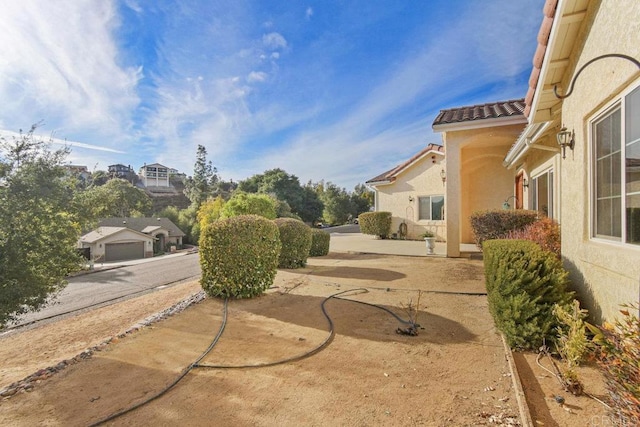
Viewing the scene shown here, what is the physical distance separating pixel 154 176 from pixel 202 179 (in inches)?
1302

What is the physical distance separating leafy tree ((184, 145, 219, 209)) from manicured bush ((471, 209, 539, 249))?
2216 inches

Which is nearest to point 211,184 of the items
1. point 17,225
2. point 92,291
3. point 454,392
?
point 92,291

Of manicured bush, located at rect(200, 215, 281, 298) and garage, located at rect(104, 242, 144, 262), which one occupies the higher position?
manicured bush, located at rect(200, 215, 281, 298)

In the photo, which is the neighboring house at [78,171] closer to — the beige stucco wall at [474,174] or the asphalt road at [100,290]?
the asphalt road at [100,290]

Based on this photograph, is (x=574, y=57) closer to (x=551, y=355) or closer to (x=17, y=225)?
(x=551, y=355)

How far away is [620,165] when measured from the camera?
10.6ft

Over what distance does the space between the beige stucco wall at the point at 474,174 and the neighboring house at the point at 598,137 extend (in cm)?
535

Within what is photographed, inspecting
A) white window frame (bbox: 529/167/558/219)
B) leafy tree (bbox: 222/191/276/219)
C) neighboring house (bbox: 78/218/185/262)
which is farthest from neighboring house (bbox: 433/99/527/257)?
neighboring house (bbox: 78/218/185/262)

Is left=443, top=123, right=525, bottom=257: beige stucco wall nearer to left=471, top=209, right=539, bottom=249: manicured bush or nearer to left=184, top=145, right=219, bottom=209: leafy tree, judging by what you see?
left=471, top=209, right=539, bottom=249: manicured bush

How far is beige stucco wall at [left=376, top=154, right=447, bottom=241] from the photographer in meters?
18.1

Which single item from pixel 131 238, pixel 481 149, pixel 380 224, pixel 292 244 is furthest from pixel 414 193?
pixel 131 238

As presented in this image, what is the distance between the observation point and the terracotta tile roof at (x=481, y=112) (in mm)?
9915

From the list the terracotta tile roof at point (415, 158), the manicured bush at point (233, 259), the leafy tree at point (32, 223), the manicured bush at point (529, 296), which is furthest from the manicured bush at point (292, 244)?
the terracotta tile roof at point (415, 158)

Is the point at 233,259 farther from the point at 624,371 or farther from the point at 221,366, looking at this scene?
the point at 624,371
